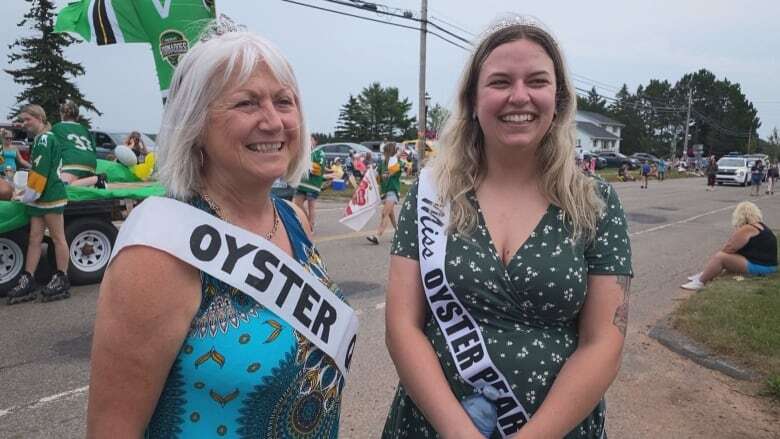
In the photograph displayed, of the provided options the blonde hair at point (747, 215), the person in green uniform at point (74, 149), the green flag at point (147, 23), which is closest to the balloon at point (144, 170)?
the person in green uniform at point (74, 149)

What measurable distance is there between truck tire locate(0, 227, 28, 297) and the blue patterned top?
17.8 ft

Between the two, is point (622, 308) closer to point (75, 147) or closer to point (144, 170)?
point (75, 147)

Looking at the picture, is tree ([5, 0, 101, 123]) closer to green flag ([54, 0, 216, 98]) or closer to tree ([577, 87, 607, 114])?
green flag ([54, 0, 216, 98])

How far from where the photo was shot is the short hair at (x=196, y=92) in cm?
130

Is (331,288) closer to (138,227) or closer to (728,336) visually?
(138,227)

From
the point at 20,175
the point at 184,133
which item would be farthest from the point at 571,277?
the point at 20,175

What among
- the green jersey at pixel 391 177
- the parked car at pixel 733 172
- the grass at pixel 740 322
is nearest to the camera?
the grass at pixel 740 322

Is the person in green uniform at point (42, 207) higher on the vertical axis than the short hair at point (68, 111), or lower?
lower

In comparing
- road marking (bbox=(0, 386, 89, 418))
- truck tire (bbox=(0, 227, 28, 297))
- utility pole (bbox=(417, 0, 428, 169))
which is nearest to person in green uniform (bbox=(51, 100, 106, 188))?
truck tire (bbox=(0, 227, 28, 297))

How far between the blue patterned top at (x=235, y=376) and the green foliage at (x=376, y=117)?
224ft

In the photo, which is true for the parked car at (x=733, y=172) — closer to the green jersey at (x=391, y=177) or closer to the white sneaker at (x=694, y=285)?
the green jersey at (x=391, y=177)

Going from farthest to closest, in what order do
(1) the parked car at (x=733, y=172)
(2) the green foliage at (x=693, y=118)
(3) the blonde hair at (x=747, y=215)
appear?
(2) the green foliage at (x=693, y=118) < (1) the parked car at (x=733, y=172) < (3) the blonde hair at (x=747, y=215)

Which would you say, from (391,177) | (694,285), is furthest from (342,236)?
(694,285)

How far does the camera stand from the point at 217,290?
126cm
